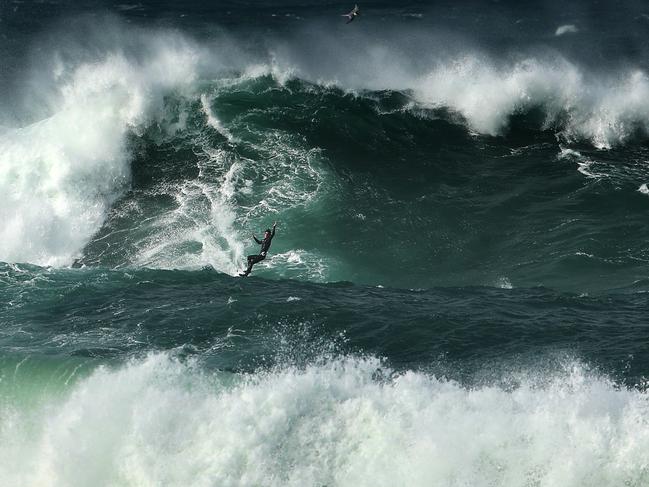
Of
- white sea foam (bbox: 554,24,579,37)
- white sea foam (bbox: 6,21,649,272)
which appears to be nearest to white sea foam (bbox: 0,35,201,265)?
white sea foam (bbox: 6,21,649,272)

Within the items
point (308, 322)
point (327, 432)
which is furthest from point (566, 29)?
point (327, 432)

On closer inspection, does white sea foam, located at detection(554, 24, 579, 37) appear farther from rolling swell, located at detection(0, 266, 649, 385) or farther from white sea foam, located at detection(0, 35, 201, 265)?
rolling swell, located at detection(0, 266, 649, 385)

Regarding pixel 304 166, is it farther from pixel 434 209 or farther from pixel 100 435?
pixel 100 435

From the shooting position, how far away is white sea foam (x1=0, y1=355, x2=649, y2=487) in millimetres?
18266

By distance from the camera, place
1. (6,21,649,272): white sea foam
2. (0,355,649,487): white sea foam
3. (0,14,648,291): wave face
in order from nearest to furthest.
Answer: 1. (0,355,649,487): white sea foam
2. (0,14,648,291): wave face
3. (6,21,649,272): white sea foam

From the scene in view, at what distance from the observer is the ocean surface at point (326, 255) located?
19.1m

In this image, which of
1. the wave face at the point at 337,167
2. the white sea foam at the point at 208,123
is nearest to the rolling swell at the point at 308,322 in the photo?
the wave face at the point at 337,167

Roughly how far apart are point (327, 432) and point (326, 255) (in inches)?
495

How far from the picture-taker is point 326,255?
1227 inches

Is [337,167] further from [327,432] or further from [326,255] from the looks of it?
[327,432]

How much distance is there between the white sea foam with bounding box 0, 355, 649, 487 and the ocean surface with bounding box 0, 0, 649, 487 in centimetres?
5

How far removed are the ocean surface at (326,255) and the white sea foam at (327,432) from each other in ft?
0.16

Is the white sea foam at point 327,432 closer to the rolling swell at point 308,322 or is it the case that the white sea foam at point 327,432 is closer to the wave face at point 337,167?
the rolling swell at point 308,322

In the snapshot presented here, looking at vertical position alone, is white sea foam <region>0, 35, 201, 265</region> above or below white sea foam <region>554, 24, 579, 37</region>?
below
